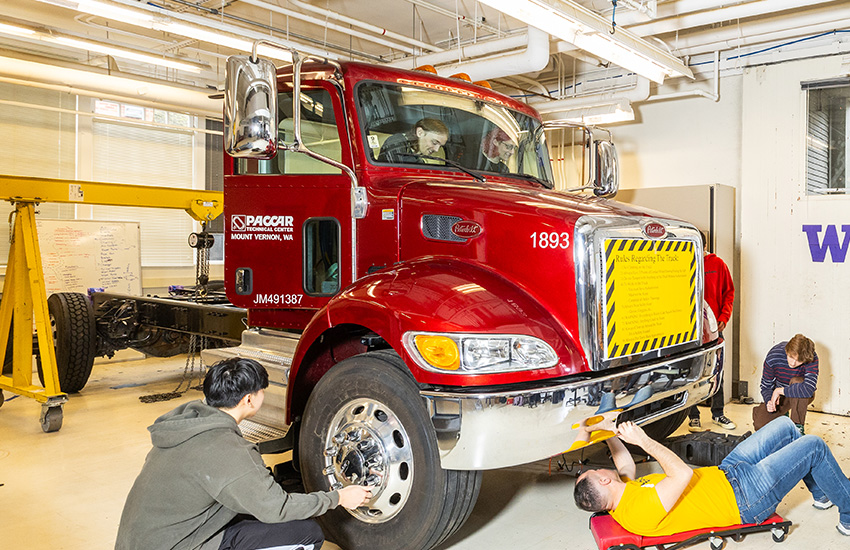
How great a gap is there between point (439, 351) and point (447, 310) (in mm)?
165

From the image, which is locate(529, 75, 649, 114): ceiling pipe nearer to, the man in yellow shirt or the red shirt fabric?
the red shirt fabric

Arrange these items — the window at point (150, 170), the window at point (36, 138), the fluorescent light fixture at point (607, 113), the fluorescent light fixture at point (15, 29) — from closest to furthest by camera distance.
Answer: the fluorescent light fixture at point (15, 29)
the fluorescent light fixture at point (607, 113)
the window at point (36, 138)
the window at point (150, 170)

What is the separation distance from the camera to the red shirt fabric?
5.34 m

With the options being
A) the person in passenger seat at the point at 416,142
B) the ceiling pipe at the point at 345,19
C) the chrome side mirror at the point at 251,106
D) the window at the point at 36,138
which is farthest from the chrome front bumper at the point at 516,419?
the window at the point at 36,138

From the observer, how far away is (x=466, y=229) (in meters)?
3.25

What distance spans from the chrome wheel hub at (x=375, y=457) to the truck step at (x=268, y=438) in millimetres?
526

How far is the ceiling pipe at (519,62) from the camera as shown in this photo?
6.56 metres

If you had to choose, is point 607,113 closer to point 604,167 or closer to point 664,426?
point 604,167

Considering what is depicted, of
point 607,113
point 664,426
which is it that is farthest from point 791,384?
point 607,113

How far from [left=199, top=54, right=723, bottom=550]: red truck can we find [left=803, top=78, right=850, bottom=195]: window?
3.97m

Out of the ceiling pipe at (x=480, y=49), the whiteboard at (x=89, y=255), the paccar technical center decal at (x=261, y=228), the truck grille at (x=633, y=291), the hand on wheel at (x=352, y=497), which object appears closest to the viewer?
the hand on wheel at (x=352, y=497)

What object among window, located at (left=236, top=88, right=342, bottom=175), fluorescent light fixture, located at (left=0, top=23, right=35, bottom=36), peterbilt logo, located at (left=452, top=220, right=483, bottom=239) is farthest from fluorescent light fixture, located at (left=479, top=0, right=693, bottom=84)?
fluorescent light fixture, located at (left=0, top=23, right=35, bottom=36)

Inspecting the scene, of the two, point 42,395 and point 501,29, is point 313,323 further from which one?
point 501,29

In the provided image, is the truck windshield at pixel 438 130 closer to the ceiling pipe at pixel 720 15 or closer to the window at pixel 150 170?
the ceiling pipe at pixel 720 15
